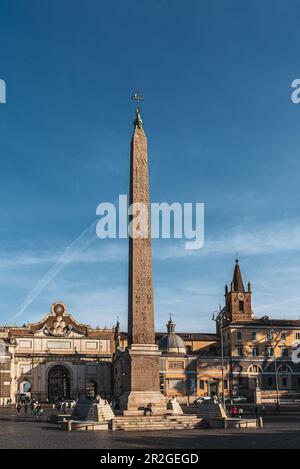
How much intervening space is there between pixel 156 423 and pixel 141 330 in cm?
416

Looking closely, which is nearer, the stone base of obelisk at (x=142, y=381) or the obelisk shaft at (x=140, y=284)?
the stone base of obelisk at (x=142, y=381)

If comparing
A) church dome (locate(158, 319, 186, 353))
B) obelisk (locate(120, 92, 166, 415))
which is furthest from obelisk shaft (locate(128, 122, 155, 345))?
church dome (locate(158, 319, 186, 353))

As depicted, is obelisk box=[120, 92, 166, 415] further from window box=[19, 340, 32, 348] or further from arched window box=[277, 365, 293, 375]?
window box=[19, 340, 32, 348]

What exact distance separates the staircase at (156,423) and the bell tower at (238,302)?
153 feet

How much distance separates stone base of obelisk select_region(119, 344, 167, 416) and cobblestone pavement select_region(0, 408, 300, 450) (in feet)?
11.3

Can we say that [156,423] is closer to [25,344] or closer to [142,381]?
[142,381]

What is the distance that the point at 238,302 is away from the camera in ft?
250

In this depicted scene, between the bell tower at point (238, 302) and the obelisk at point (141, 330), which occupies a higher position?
the bell tower at point (238, 302)

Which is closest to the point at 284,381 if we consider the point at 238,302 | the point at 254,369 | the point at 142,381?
the point at 254,369

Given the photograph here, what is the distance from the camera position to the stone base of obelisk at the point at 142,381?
29547 millimetres

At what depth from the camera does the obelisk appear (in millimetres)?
29656

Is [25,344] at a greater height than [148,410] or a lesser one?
greater

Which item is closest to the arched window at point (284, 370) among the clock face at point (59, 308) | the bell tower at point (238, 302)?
the bell tower at point (238, 302)

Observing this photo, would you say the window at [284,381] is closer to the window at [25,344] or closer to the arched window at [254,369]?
the arched window at [254,369]
